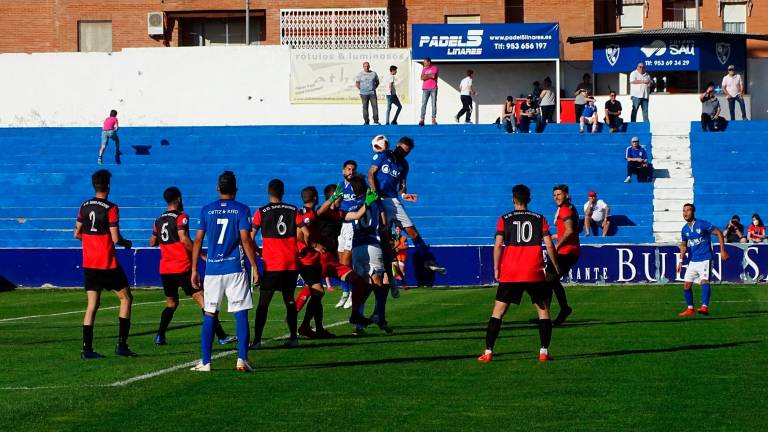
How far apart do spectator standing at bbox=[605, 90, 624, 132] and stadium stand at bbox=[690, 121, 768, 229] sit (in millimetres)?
2346

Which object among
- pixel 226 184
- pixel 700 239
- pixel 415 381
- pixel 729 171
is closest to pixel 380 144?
pixel 226 184

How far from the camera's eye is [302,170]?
42.0 meters

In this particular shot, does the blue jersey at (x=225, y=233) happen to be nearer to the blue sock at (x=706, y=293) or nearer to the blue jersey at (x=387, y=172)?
the blue jersey at (x=387, y=172)

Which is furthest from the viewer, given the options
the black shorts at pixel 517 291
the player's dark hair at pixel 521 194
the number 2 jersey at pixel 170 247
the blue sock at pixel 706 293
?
the blue sock at pixel 706 293

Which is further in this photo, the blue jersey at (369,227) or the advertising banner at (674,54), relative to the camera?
the advertising banner at (674,54)

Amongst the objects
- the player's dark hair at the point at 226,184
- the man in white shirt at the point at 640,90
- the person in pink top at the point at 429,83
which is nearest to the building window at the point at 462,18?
the person in pink top at the point at 429,83

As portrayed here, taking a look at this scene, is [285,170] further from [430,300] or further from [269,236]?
[269,236]

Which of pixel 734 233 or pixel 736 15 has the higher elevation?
pixel 736 15

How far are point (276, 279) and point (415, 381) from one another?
3579mm

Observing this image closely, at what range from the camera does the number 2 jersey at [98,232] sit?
15508mm

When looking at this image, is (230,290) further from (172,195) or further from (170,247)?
(170,247)

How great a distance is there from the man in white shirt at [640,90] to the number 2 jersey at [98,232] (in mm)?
29761

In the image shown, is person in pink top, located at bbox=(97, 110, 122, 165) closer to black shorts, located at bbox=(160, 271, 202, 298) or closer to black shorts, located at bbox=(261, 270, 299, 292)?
black shorts, located at bbox=(160, 271, 202, 298)

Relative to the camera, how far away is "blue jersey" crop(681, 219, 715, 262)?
2217 cm
